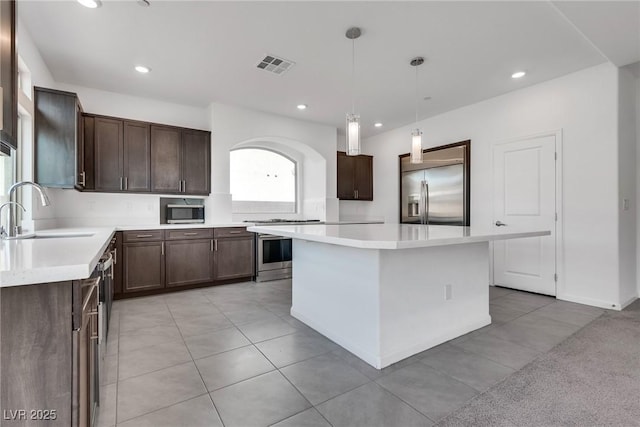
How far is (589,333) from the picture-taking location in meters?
2.64

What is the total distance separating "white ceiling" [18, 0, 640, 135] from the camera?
8.09 feet

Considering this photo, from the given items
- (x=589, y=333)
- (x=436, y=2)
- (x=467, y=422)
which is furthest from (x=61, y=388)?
(x=589, y=333)

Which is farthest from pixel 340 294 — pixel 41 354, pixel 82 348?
pixel 41 354

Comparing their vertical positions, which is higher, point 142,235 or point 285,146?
point 285,146

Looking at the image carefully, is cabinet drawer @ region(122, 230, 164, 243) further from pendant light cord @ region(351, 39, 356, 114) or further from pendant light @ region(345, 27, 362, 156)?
pendant light cord @ region(351, 39, 356, 114)

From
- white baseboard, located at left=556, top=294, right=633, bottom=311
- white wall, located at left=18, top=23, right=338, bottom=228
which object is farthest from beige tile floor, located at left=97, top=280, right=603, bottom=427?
white wall, located at left=18, top=23, right=338, bottom=228

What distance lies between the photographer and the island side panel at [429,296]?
2139 millimetres

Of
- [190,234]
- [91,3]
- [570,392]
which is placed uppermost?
[91,3]

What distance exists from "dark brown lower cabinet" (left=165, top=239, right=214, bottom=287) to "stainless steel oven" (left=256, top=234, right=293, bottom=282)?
0.71 m

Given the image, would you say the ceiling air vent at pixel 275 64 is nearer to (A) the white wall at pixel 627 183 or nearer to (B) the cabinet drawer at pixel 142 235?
(B) the cabinet drawer at pixel 142 235

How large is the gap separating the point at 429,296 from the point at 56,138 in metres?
3.89

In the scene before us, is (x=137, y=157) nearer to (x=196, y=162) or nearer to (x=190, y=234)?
(x=196, y=162)

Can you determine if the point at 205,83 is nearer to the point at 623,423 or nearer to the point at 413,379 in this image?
the point at 413,379

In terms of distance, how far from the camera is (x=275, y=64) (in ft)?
11.1
